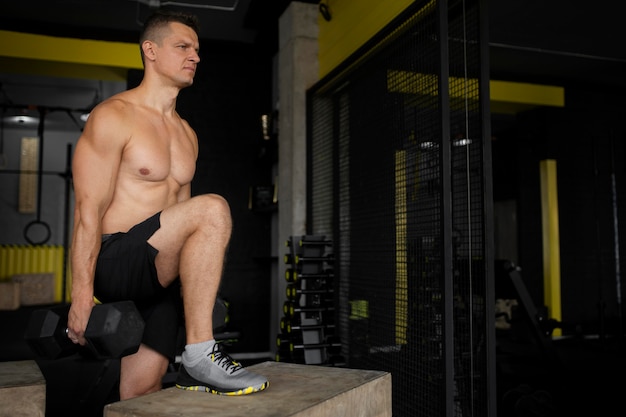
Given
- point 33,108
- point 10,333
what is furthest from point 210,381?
point 33,108

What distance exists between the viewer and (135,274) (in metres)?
1.55

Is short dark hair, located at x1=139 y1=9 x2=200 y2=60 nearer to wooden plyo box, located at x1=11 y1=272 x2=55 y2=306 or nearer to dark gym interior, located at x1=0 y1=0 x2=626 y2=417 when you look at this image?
dark gym interior, located at x1=0 y1=0 x2=626 y2=417

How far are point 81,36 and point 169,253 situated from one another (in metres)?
4.84

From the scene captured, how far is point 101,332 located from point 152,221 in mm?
325

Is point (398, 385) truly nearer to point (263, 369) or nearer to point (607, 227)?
point (263, 369)

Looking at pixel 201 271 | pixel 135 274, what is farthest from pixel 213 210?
pixel 135 274

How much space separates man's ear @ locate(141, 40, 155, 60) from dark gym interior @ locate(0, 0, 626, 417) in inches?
91.8

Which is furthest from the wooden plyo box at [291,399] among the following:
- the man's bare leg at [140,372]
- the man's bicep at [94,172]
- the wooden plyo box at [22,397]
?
the man's bicep at [94,172]

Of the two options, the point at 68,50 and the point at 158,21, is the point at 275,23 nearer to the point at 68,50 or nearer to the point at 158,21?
the point at 68,50

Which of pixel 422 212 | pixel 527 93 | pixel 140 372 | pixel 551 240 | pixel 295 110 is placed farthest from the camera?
pixel 551 240

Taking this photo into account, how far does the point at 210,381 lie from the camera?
59.2 inches

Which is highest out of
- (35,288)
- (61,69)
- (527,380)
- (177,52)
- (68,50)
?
(68,50)

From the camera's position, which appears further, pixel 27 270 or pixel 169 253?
pixel 27 270

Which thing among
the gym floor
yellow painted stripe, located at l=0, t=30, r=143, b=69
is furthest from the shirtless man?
yellow painted stripe, located at l=0, t=30, r=143, b=69
